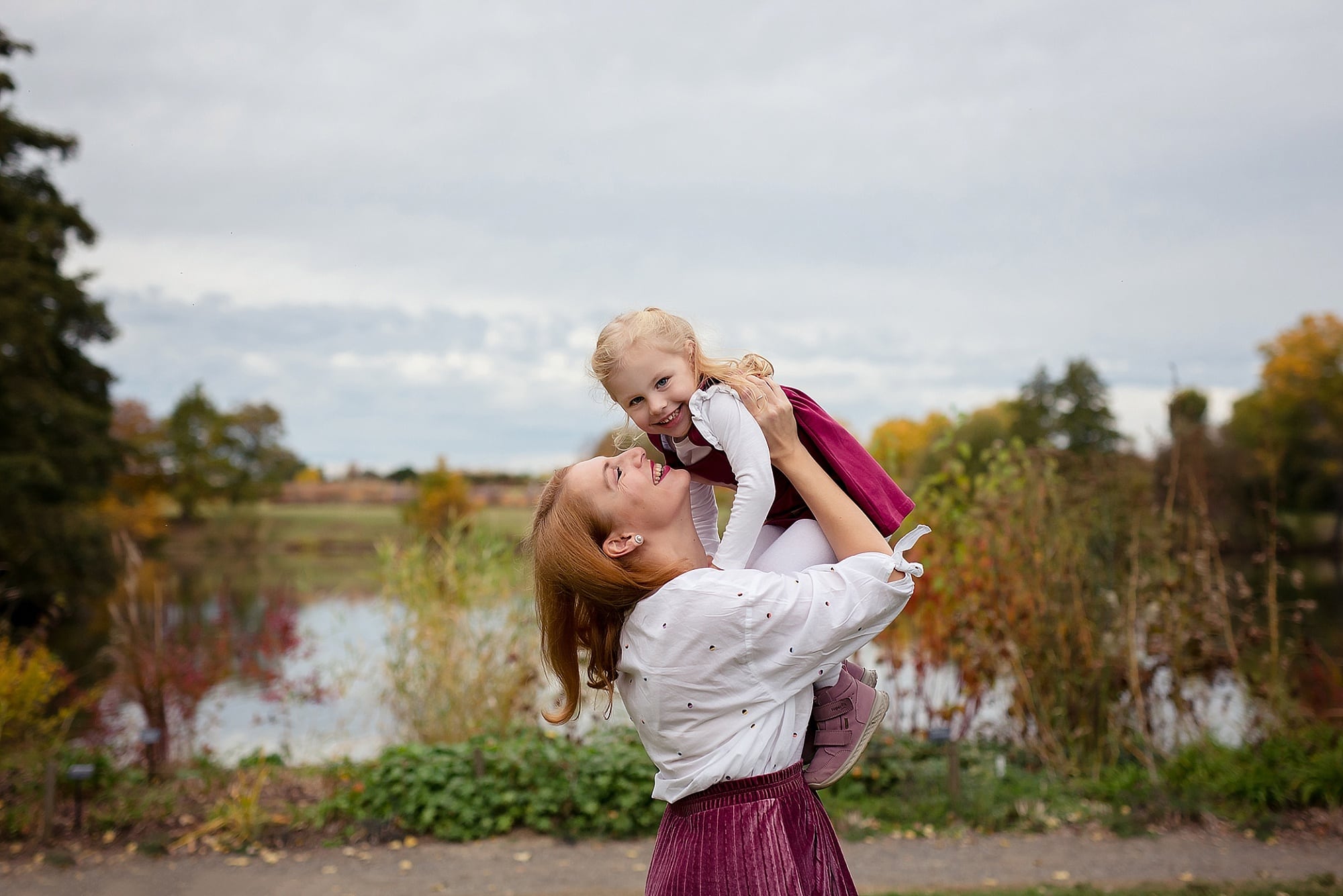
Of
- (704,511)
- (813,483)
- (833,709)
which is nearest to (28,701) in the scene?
(704,511)

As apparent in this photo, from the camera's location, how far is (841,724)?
192 centimetres

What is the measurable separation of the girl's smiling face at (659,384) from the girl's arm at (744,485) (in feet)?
0.76

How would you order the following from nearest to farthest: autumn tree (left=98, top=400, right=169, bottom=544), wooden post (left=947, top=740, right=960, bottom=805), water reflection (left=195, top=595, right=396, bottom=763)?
1. wooden post (left=947, top=740, right=960, bottom=805)
2. water reflection (left=195, top=595, right=396, bottom=763)
3. autumn tree (left=98, top=400, right=169, bottom=544)

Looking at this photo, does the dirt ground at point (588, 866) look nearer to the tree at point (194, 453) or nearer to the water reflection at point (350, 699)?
the water reflection at point (350, 699)

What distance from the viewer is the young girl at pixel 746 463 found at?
6.10 ft

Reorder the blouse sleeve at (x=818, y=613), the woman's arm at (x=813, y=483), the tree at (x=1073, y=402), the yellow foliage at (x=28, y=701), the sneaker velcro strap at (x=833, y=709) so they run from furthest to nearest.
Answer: the tree at (x=1073, y=402), the yellow foliage at (x=28, y=701), the sneaker velcro strap at (x=833, y=709), the woman's arm at (x=813, y=483), the blouse sleeve at (x=818, y=613)

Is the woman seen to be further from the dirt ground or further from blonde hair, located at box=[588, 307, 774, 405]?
the dirt ground

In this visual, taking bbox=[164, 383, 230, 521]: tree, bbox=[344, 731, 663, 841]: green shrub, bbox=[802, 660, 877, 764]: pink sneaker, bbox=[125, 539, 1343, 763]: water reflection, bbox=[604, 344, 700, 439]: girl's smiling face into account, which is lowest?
bbox=[344, 731, 663, 841]: green shrub

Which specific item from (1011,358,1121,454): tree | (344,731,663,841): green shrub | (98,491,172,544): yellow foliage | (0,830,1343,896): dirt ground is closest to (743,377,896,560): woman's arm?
(0,830,1343,896): dirt ground

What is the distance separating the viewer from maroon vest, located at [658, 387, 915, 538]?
1913 millimetres

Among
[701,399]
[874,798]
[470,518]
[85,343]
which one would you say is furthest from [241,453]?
[701,399]

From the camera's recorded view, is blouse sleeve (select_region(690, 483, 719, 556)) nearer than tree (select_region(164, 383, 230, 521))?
Yes

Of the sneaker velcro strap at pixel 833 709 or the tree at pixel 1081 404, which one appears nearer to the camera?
the sneaker velcro strap at pixel 833 709

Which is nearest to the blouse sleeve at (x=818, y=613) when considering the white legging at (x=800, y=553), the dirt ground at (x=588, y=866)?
the white legging at (x=800, y=553)
